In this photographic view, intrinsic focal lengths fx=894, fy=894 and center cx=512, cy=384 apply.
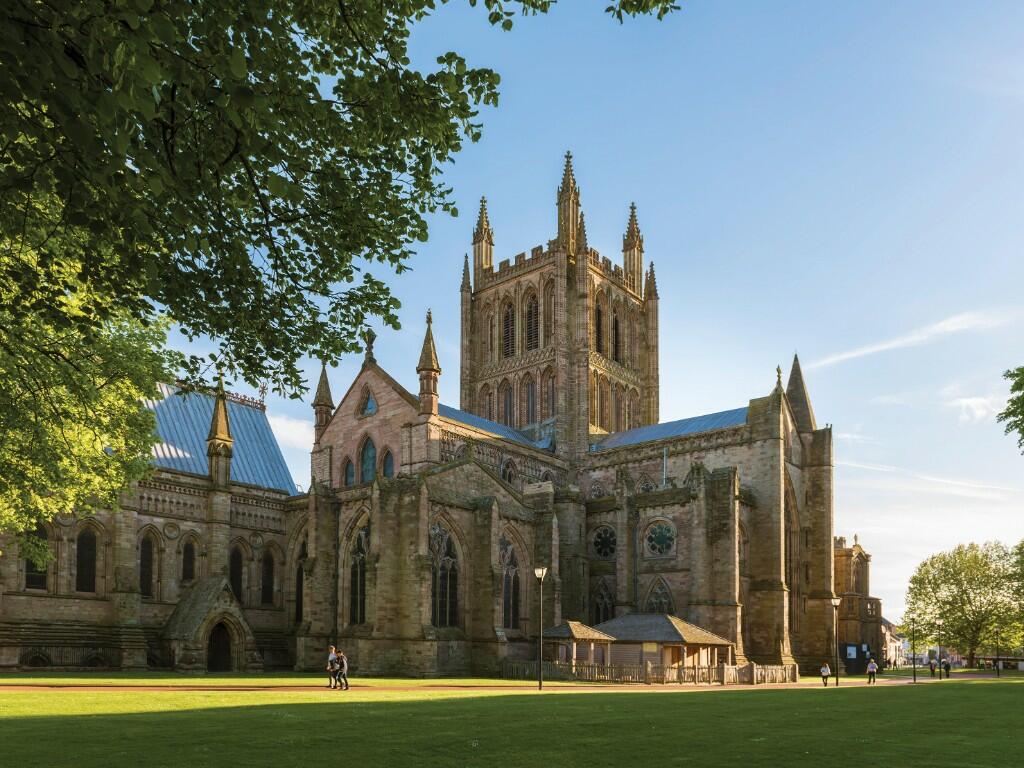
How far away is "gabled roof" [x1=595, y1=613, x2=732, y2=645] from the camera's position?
38719 mm

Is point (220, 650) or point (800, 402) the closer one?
point (220, 650)

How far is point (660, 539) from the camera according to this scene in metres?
48.0

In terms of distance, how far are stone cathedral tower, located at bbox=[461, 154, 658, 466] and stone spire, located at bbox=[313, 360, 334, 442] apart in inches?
544

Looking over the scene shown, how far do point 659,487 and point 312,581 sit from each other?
73.5 ft

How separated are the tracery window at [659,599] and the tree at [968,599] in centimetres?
4187

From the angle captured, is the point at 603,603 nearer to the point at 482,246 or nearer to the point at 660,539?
the point at 660,539

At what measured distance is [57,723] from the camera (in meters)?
15.2

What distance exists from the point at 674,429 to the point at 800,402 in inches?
323

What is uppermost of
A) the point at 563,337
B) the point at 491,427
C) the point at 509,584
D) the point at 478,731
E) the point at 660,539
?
the point at 563,337

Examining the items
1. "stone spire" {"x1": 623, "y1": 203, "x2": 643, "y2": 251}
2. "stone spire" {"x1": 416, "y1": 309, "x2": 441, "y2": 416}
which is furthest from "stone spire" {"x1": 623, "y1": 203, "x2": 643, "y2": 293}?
"stone spire" {"x1": 416, "y1": 309, "x2": 441, "y2": 416}

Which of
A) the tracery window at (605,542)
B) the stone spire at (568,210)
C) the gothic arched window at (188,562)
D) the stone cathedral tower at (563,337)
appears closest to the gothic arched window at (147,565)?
the gothic arched window at (188,562)

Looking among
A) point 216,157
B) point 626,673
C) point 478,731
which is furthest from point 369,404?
point 216,157

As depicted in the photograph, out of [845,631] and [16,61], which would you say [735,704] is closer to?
[16,61]

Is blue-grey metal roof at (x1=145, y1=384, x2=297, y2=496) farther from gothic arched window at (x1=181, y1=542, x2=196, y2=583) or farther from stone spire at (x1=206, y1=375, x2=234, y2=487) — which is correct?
gothic arched window at (x1=181, y1=542, x2=196, y2=583)
